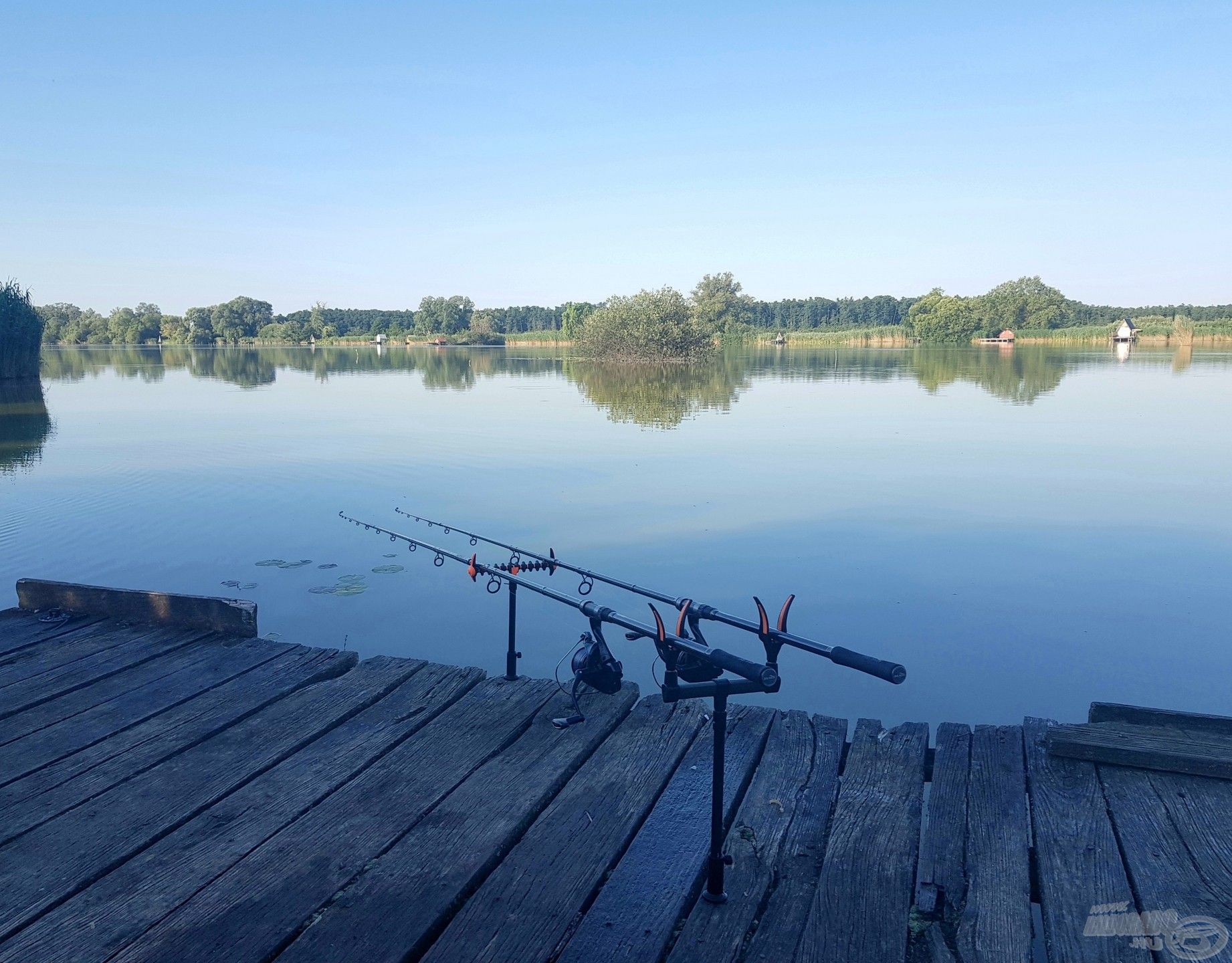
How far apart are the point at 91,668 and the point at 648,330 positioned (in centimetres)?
5186

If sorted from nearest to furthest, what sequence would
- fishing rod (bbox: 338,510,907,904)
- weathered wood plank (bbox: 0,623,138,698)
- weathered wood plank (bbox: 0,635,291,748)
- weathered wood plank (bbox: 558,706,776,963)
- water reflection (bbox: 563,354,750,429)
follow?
fishing rod (bbox: 338,510,907,904) < weathered wood plank (bbox: 558,706,776,963) < weathered wood plank (bbox: 0,635,291,748) < weathered wood plank (bbox: 0,623,138,698) < water reflection (bbox: 563,354,750,429)

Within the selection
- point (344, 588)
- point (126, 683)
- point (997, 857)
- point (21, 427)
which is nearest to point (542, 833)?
point (997, 857)

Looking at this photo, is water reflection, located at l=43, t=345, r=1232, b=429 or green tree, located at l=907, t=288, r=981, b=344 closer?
water reflection, located at l=43, t=345, r=1232, b=429

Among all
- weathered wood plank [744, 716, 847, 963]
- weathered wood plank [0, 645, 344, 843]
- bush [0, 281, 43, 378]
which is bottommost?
weathered wood plank [744, 716, 847, 963]

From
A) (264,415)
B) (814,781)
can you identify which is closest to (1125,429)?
(814,781)

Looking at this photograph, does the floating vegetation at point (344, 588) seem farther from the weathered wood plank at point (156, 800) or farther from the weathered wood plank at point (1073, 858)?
the weathered wood plank at point (1073, 858)

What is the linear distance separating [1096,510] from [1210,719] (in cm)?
803

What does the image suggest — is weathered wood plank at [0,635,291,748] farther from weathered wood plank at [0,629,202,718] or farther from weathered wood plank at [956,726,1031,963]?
weathered wood plank at [956,726,1031,963]

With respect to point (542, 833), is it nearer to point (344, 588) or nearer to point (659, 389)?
point (344, 588)

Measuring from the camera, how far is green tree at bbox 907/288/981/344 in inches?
4149

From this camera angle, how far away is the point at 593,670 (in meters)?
4.17

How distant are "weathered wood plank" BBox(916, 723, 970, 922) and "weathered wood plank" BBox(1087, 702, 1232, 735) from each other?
2.30 feet

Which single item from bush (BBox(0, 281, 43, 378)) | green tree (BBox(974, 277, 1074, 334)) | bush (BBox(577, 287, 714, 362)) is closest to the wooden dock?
bush (BBox(0, 281, 43, 378))

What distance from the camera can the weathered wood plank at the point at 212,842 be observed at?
2.57m
